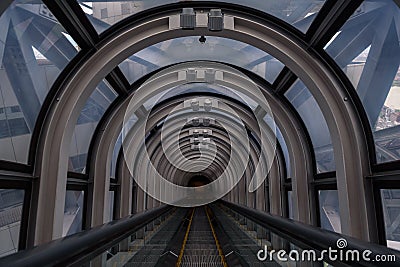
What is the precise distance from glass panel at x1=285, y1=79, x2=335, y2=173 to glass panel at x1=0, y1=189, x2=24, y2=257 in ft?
17.7

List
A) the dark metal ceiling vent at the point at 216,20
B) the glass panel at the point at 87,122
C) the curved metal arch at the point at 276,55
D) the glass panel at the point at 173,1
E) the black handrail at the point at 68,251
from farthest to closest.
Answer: the glass panel at the point at 87,122 → the dark metal ceiling vent at the point at 216,20 → the curved metal arch at the point at 276,55 → the glass panel at the point at 173,1 → the black handrail at the point at 68,251

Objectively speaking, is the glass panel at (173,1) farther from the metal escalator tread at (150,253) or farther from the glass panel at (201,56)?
the metal escalator tread at (150,253)

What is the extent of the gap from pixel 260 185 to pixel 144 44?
8734 mm

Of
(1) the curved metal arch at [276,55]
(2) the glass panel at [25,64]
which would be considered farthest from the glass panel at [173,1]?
(2) the glass panel at [25,64]

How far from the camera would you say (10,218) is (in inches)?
188

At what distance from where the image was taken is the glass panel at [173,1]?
17.2 feet

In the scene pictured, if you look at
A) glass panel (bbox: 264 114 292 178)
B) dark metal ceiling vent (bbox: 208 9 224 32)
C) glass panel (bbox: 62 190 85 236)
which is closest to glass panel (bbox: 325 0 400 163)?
dark metal ceiling vent (bbox: 208 9 224 32)

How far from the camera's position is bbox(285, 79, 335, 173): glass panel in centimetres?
714

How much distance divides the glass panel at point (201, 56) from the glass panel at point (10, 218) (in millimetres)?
3380

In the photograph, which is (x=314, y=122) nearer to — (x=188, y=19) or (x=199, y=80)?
(x=199, y=80)

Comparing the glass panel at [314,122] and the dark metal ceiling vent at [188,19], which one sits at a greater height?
the dark metal ceiling vent at [188,19]

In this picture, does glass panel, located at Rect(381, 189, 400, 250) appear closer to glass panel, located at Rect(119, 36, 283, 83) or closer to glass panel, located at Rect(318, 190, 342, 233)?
glass panel, located at Rect(318, 190, 342, 233)

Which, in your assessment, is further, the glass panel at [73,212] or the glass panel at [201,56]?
the glass panel at [201,56]

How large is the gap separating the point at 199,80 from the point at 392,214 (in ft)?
16.2
